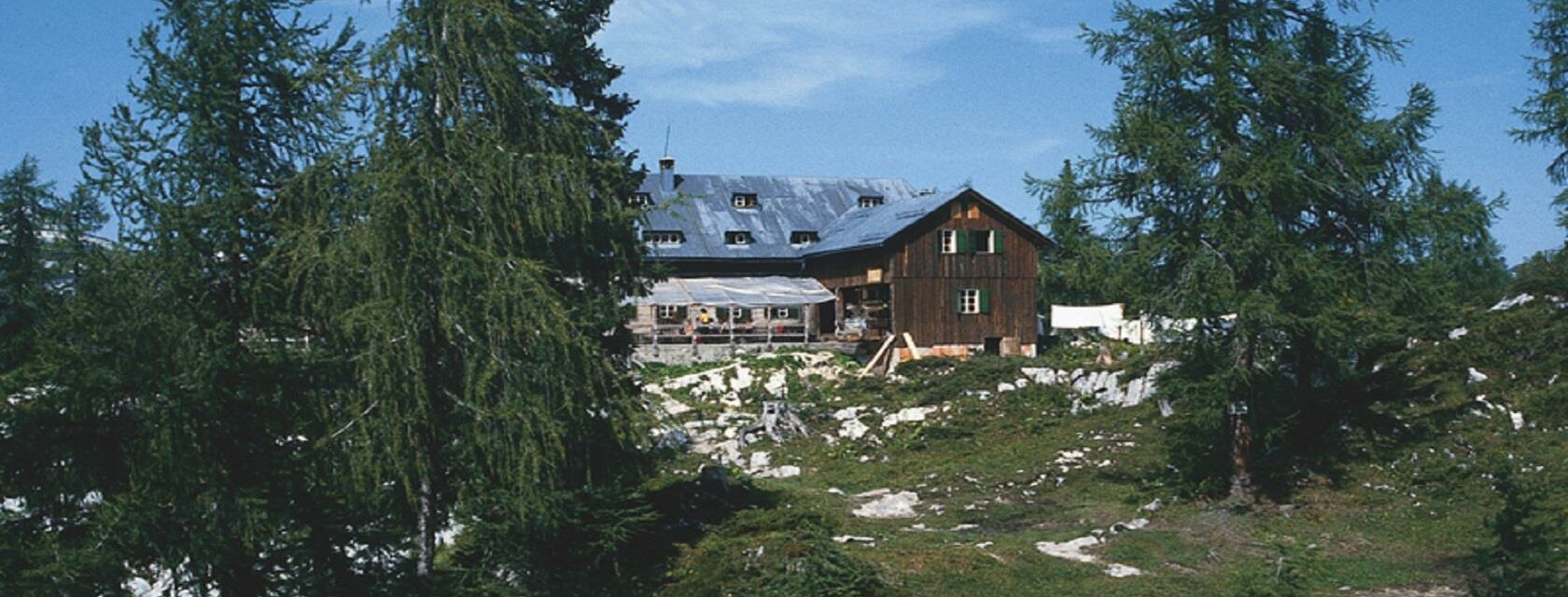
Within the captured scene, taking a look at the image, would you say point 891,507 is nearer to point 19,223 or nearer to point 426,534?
point 426,534

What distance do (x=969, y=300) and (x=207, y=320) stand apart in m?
32.5

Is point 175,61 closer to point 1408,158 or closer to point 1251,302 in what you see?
point 1251,302

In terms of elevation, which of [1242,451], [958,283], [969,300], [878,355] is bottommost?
[1242,451]

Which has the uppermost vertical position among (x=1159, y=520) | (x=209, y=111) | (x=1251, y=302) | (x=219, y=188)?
(x=209, y=111)

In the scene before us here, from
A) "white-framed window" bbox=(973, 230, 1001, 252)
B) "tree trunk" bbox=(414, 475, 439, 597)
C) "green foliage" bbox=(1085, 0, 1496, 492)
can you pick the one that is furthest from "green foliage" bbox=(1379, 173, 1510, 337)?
"white-framed window" bbox=(973, 230, 1001, 252)

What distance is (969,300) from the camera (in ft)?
140

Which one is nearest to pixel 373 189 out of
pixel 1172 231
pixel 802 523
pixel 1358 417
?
pixel 802 523

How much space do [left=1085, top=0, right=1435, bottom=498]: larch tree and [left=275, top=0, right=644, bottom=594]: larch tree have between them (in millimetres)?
9814

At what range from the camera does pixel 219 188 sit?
13211 mm

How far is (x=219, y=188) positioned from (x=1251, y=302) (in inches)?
584

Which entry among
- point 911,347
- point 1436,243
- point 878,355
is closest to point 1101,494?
point 1436,243

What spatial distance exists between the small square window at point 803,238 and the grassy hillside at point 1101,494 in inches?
658

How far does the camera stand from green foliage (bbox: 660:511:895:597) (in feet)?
46.9

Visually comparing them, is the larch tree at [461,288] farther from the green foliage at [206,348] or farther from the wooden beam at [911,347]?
the wooden beam at [911,347]
